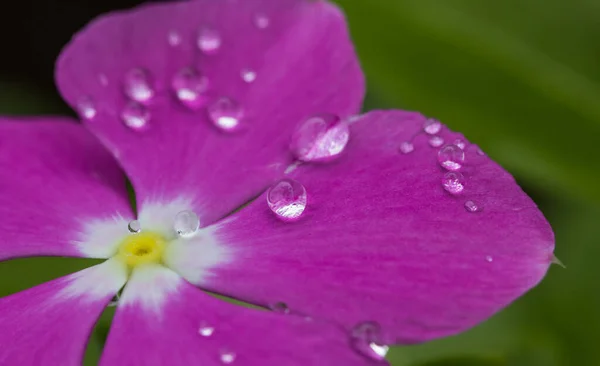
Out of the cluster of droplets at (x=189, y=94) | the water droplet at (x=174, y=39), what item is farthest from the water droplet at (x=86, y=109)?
the water droplet at (x=174, y=39)

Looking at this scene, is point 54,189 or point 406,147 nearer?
point 406,147

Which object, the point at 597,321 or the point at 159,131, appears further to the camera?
the point at 597,321

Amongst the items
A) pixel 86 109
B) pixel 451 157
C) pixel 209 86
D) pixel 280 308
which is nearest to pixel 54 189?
pixel 86 109

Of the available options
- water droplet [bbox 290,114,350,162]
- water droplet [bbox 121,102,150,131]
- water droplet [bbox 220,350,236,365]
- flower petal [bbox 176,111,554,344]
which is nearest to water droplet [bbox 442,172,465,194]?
flower petal [bbox 176,111,554,344]

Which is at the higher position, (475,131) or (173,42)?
(173,42)

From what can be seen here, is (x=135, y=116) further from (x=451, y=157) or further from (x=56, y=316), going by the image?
(x=451, y=157)

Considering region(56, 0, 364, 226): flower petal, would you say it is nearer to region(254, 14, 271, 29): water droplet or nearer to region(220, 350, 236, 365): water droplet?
region(254, 14, 271, 29): water droplet

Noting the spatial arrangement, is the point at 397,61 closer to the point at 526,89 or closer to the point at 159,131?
the point at 526,89

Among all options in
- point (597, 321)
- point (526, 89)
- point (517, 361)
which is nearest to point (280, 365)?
point (517, 361)
